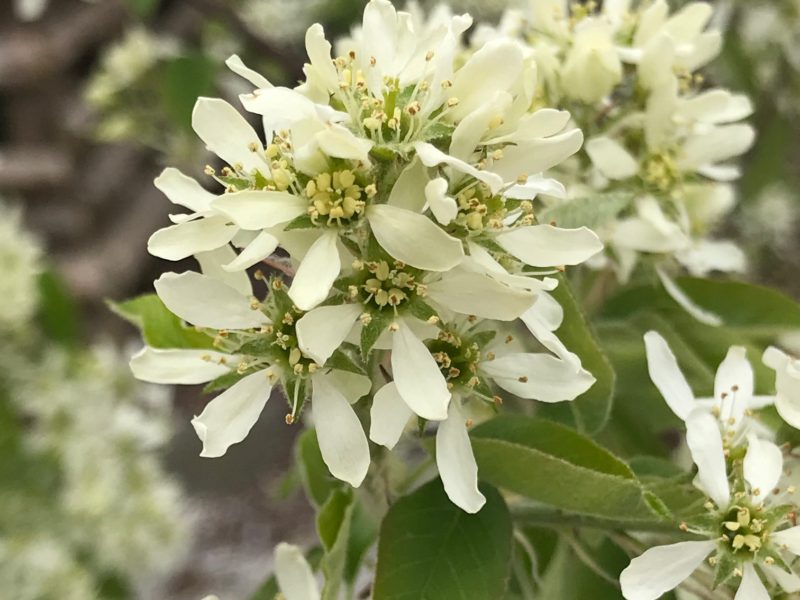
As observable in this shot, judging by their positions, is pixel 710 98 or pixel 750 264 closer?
pixel 710 98

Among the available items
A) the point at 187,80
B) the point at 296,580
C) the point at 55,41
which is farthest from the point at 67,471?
the point at 55,41

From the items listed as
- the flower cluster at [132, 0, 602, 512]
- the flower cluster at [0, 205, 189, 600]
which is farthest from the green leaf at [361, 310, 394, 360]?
the flower cluster at [0, 205, 189, 600]

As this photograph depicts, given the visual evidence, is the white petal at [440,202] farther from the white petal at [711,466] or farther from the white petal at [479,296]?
the white petal at [711,466]

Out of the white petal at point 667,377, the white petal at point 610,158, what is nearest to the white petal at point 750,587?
the white petal at point 667,377

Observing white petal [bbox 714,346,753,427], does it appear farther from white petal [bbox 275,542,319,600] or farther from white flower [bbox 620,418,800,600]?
white petal [bbox 275,542,319,600]

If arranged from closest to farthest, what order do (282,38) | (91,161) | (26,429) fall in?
(26,429) < (282,38) < (91,161)

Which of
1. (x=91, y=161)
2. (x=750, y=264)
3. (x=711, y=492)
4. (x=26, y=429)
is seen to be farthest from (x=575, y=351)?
(x=91, y=161)

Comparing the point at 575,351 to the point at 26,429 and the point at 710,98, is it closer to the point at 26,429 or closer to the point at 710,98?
the point at 710,98

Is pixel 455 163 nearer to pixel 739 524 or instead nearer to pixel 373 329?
pixel 373 329
